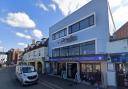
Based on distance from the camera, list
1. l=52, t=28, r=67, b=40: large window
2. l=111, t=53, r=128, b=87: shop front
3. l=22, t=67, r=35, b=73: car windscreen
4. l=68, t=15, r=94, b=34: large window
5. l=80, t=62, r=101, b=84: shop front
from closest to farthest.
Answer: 1. l=111, t=53, r=128, b=87: shop front
2. l=80, t=62, r=101, b=84: shop front
3. l=68, t=15, r=94, b=34: large window
4. l=22, t=67, r=35, b=73: car windscreen
5. l=52, t=28, r=67, b=40: large window

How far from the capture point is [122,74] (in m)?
17.9

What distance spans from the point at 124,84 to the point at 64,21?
15.6 meters

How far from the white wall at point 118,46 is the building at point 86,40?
2.13 ft

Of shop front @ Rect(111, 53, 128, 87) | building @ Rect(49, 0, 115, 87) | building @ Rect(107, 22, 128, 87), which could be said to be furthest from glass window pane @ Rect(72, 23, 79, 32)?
shop front @ Rect(111, 53, 128, 87)

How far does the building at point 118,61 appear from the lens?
56.5 feet

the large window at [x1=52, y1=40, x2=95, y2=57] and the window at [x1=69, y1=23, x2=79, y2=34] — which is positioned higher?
the window at [x1=69, y1=23, x2=79, y2=34]

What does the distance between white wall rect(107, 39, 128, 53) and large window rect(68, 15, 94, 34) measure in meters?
4.66

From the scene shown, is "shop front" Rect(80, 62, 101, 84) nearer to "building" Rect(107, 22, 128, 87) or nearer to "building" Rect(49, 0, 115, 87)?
"building" Rect(49, 0, 115, 87)

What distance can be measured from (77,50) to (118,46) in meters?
8.35

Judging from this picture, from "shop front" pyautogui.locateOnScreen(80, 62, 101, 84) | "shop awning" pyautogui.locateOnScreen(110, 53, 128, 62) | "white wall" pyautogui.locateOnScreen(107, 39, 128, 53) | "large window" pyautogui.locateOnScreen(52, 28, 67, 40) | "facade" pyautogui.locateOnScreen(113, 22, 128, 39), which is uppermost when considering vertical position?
"large window" pyautogui.locateOnScreen(52, 28, 67, 40)

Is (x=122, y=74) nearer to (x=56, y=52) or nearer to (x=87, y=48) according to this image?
(x=87, y=48)

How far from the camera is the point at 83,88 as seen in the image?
62.7ft

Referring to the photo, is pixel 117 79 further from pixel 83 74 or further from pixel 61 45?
pixel 61 45

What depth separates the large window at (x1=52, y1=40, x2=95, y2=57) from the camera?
2238cm
